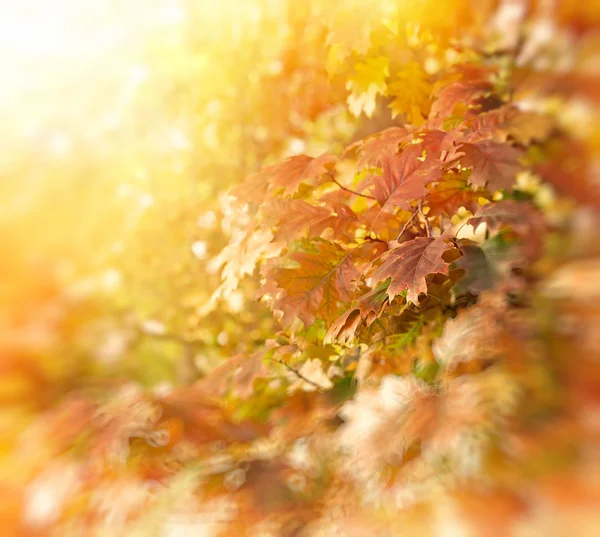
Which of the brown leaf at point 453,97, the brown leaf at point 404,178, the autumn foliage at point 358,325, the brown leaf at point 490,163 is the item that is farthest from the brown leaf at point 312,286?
the brown leaf at point 453,97

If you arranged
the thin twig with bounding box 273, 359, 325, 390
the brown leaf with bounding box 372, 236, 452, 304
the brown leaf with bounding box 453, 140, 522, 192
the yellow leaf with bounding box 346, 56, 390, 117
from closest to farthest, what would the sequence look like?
the brown leaf with bounding box 372, 236, 452, 304
the brown leaf with bounding box 453, 140, 522, 192
the thin twig with bounding box 273, 359, 325, 390
the yellow leaf with bounding box 346, 56, 390, 117

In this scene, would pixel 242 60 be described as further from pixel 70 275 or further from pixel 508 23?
pixel 70 275

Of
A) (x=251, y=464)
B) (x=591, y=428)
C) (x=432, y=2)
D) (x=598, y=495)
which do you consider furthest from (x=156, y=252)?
(x=591, y=428)

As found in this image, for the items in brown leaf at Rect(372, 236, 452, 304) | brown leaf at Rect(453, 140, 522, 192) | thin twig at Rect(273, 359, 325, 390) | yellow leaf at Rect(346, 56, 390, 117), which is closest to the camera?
brown leaf at Rect(372, 236, 452, 304)

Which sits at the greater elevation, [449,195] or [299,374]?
[449,195]

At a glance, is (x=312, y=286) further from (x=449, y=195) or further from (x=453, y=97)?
(x=453, y=97)

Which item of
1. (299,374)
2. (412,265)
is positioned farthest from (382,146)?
(299,374)

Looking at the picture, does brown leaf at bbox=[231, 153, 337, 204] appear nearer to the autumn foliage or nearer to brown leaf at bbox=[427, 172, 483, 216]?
the autumn foliage

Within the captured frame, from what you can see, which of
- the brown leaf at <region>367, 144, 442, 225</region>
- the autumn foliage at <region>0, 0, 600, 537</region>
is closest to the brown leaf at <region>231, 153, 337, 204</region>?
the autumn foliage at <region>0, 0, 600, 537</region>
